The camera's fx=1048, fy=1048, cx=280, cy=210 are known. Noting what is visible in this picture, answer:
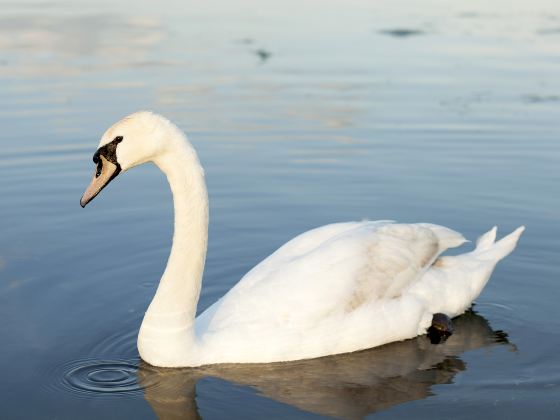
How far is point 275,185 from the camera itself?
37.4 ft

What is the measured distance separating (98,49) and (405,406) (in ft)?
51.9

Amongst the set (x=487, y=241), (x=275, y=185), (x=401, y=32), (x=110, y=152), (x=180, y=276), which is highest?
(x=110, y=152)

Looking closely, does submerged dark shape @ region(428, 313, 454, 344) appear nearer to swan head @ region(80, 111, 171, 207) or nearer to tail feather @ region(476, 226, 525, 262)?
tail feather @ region(476, 226, 525, 262)

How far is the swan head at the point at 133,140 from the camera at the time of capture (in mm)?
6676

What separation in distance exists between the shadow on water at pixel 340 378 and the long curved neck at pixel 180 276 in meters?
0.19

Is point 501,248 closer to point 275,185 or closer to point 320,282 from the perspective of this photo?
point 320,282

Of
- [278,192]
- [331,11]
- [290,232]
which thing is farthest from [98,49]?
[290,232]

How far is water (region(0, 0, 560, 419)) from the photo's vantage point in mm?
6766

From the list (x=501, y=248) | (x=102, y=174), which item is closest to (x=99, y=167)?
(x=102, y=174)

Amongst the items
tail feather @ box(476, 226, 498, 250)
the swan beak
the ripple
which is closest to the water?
the ripple

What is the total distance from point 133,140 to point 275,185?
4801 mm

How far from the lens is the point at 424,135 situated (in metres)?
13.5

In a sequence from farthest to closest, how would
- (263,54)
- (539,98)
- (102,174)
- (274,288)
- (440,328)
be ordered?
(263,54)
(539,98)
(440,328)
(274,288)
(102,174)

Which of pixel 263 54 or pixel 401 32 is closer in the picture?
pixel 263 54
